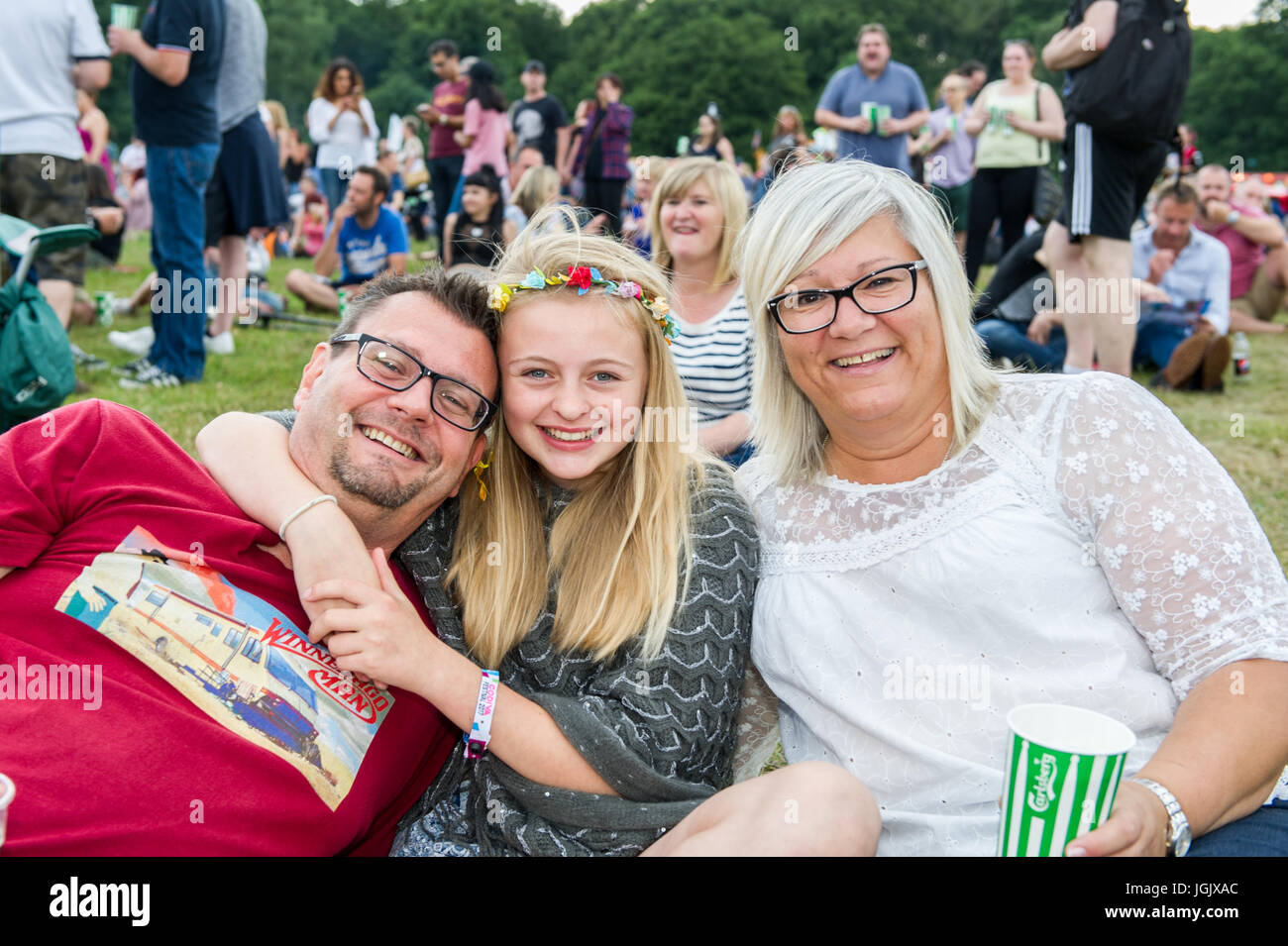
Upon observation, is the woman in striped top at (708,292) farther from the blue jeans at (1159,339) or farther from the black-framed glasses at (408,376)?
the blue jeans at (1159,339)

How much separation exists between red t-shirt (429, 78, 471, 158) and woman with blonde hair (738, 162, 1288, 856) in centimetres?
973

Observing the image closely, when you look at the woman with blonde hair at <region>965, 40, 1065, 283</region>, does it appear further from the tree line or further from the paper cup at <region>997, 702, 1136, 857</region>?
the tree line

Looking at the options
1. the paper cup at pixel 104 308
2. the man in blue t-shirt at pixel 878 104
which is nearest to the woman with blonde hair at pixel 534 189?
the man in blue t-shirt at pixel 878 104

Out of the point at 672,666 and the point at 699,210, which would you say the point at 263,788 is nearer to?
the point at 672,666

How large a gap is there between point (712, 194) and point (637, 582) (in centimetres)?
343

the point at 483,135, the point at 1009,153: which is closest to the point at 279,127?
the point at 483,135

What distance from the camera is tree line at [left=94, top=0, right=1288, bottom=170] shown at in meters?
50.6

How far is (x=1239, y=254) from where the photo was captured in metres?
10.6

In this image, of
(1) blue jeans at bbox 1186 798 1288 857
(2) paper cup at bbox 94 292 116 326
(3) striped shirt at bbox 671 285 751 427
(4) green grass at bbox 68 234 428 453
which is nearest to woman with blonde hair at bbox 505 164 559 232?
(4) green grass at bbox 68 234 428 453

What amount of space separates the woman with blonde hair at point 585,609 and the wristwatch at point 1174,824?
0.47 m

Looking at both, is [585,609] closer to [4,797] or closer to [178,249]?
[4,797]

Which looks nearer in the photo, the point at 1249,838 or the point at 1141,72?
the point at 1249,838

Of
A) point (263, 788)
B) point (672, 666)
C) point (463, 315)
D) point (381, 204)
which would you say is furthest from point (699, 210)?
point (381, 204)

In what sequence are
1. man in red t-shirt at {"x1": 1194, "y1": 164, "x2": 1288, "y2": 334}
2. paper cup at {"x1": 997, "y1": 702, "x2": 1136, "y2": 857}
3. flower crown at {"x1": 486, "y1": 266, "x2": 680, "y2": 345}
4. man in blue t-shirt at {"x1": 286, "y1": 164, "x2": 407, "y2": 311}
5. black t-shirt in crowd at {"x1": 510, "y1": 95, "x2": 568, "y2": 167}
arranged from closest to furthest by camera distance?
paper cup at {"x1": 997, "y1": 702, "x2": 1136, "y2": 857} < flower crown at {"x1": 486, "y1": 266, "x2": 680, "y2": 345} < man in blue t-shirt at {"x1": 286, "y1": 164, "x2": 407, "y2": 311} < man in red t-shirt at {"x1": 1194, "y1": 164, "x2": 1288, "y2": 334} < black t-shirt in crowd at {"x1": 510, "y1": 95, "x2": 568, "y2": 167}
